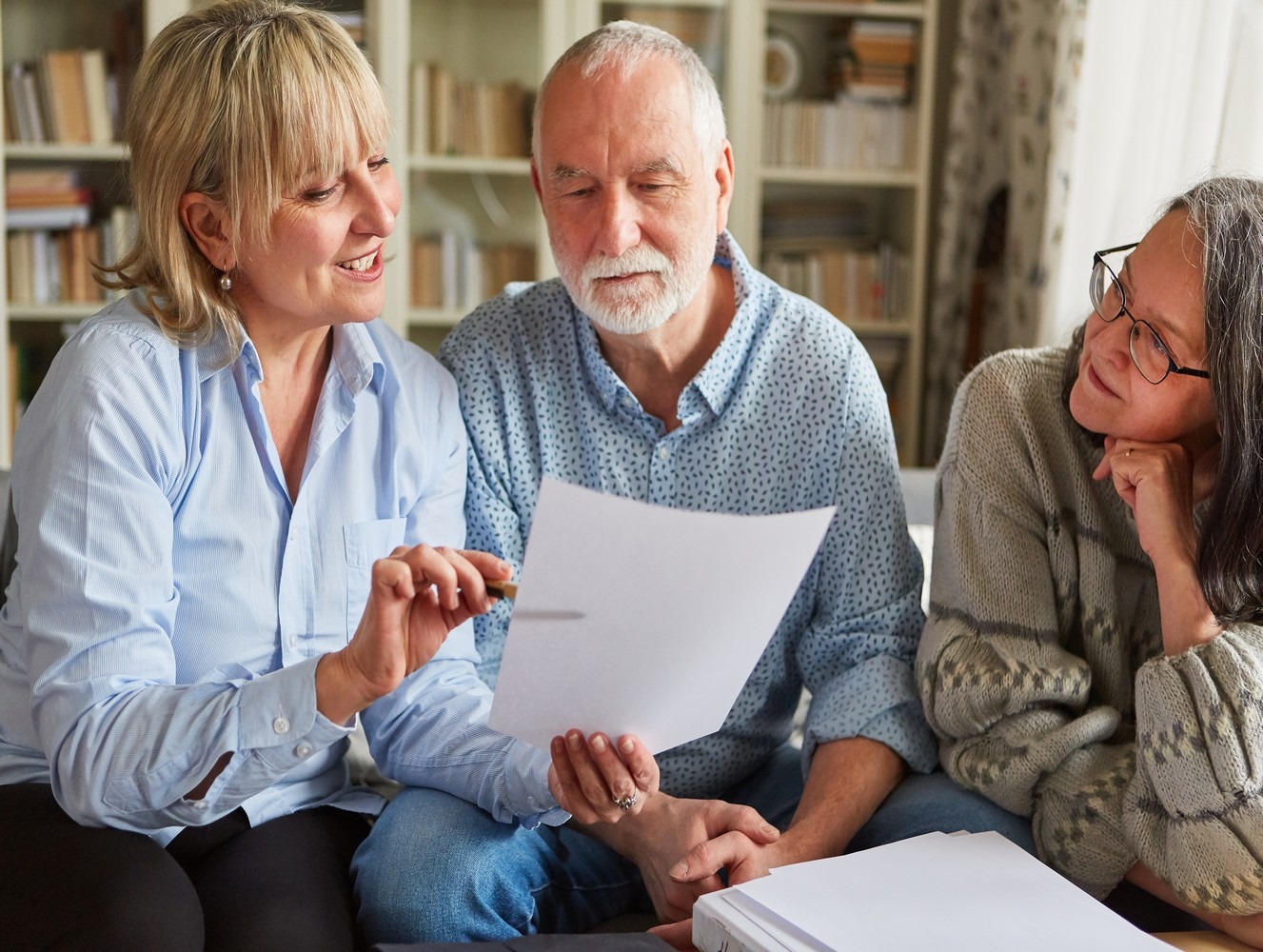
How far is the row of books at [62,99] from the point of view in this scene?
3.17 m

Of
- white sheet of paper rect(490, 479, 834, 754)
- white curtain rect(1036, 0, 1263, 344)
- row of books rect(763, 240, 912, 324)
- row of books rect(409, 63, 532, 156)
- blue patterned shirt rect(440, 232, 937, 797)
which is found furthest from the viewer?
row of books rect(763, 240, 912, 324)

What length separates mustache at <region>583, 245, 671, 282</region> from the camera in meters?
1.39

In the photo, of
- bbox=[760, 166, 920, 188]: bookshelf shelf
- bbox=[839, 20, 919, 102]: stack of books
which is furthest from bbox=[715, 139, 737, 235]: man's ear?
bbox=[839, 20, 919, 102]: stack of books

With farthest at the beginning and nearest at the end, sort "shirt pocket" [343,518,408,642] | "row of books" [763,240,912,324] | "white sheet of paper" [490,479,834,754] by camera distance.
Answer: "row of books" [763,240,912,324] → "shirt pocket" [343,518,408,642] → "white sheet of paper" [490,479,834,754]

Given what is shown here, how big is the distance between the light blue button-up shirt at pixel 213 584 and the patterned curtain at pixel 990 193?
217 centimetres

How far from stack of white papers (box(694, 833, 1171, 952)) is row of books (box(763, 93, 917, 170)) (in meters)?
2.74

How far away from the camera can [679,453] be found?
1.48 metres

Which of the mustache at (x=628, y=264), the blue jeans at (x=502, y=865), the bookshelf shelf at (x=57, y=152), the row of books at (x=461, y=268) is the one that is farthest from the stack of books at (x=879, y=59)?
the blue jeans at (x=502, y=865)

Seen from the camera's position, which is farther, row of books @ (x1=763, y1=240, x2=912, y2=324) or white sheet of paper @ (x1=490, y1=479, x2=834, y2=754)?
row of books @ (x1=763, y1=240, x2=912, y2=324)

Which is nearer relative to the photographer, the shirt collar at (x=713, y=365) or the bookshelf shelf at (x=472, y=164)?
the shirt collar at (x=713, y=365)

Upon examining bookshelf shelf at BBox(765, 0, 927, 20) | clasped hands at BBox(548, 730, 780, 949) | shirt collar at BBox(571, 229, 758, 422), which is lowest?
clasped hands at BBox(548, 730, 780, 949)

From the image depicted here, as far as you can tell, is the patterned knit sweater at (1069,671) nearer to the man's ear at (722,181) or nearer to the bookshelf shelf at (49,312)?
the man's ear at (722,181)

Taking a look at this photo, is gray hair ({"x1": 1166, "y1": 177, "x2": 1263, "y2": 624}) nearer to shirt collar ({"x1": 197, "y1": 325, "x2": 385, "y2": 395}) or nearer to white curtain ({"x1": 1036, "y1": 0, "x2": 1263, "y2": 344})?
shirt collar ({"x1": 197, "y1": 325, "x2": 385, "y2": 395})

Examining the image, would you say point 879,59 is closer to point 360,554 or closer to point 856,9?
point 856,9
